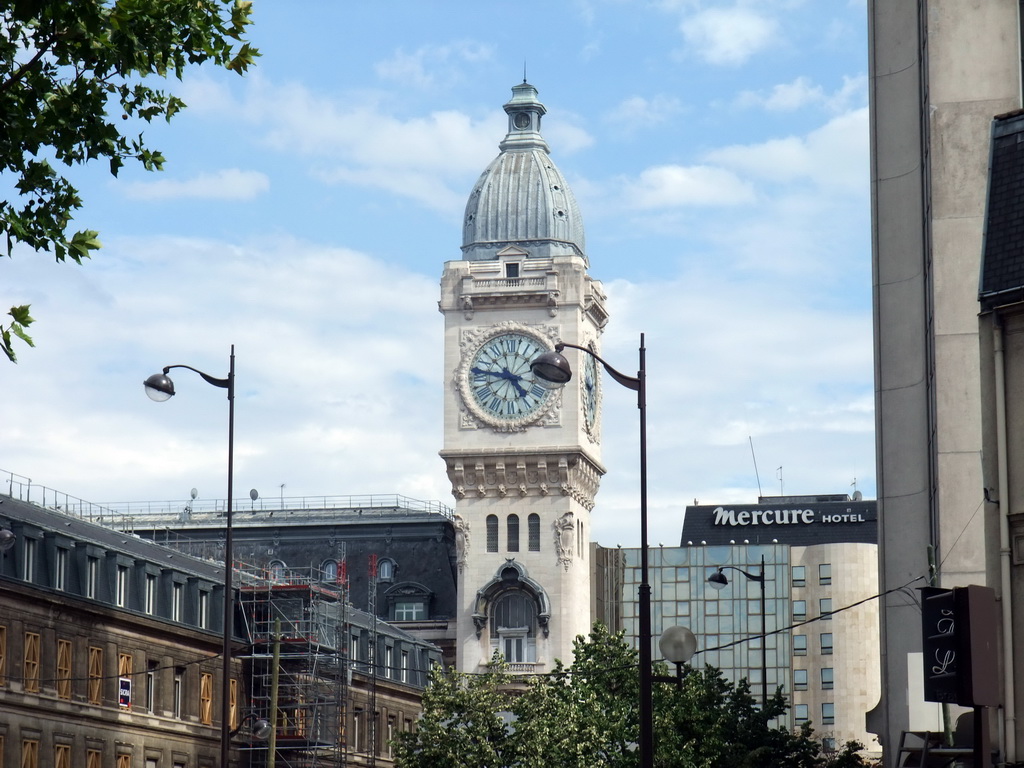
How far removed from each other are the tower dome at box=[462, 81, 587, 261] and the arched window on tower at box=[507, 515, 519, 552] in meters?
17.5

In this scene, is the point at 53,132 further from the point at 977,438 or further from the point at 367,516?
the point at 367,516

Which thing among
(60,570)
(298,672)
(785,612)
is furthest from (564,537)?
(60,570)

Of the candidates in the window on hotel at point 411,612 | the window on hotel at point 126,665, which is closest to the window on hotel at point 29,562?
the window on hotel at point 126,665

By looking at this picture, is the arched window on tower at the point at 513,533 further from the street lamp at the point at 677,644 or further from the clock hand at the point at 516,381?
the street lamp at the point at 677,644

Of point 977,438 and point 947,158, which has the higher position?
point 947,158

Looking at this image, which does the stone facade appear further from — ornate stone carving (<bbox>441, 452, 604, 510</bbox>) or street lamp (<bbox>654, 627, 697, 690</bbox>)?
ornate stone carving (<bbox>441, 452, 604, 510</bbox>)

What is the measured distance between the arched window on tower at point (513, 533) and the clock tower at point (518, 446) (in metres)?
0.06

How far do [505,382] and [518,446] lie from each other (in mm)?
4419

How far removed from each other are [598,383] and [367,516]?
60.7 ft

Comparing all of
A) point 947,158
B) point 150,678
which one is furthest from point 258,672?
point 947,158

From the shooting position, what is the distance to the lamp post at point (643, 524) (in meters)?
35.2

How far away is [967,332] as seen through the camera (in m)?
41.3

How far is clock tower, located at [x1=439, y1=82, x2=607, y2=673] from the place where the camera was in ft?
440

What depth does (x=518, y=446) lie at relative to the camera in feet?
445
